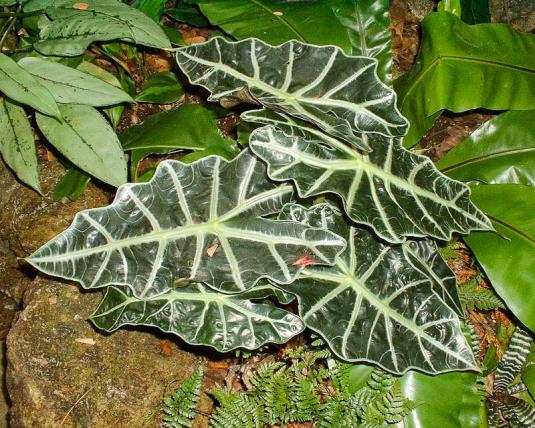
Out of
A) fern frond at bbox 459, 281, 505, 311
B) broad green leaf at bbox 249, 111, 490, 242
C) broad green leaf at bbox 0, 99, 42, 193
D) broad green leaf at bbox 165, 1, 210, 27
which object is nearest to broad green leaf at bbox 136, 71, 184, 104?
broad green leaf at bbox 165, 1, 210, 27

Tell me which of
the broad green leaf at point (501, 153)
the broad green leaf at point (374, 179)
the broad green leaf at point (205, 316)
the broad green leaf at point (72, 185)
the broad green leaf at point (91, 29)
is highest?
the broad green leaf at point (91, 29)

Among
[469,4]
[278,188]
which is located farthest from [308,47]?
[469,4]

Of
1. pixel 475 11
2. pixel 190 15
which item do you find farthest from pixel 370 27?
pixel 190 15

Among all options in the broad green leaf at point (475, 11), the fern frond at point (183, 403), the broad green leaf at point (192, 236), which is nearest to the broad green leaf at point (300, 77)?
the broad green leaf at point (192, 236)

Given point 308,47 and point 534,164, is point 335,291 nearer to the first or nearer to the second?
point 308,47

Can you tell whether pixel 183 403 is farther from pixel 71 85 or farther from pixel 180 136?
pixel 71 85

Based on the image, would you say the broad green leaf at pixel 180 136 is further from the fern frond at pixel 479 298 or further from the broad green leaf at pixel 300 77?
the fern frond at pixel 479 298
